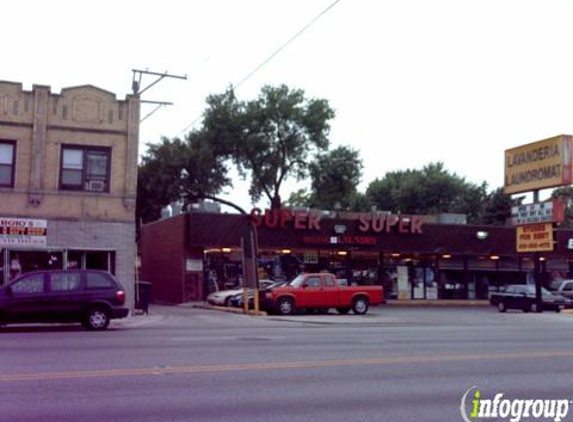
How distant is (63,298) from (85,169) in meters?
8.21

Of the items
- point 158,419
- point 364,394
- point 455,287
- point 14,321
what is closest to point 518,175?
point 455,287

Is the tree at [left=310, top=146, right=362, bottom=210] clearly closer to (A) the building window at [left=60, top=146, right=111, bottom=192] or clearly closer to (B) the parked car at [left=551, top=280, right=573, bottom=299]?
(B) the parked car at [left=551, top=280, right=573, bottom=299]

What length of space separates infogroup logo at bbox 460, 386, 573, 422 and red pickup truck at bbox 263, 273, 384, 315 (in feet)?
64.5

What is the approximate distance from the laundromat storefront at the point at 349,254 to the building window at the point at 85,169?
1076 centimetres

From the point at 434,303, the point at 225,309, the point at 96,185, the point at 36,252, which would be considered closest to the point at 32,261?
the point at 36,252

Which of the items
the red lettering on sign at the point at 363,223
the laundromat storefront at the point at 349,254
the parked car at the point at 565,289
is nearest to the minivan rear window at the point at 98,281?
the laundromat storefront at the point at 349,254

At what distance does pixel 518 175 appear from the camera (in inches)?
1609

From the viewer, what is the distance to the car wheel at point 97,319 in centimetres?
2070

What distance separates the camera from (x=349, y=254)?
43.3 meters

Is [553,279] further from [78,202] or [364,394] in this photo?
[364,394]

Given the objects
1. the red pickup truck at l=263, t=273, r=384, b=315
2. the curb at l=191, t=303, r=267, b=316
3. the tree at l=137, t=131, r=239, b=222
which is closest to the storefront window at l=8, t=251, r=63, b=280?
the curb at l=191, t=303, r=267, b=316

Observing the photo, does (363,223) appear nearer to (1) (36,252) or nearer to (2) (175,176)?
(2) (175,176)

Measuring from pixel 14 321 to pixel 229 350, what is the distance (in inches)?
320

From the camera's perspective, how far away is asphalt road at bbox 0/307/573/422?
344 inches
